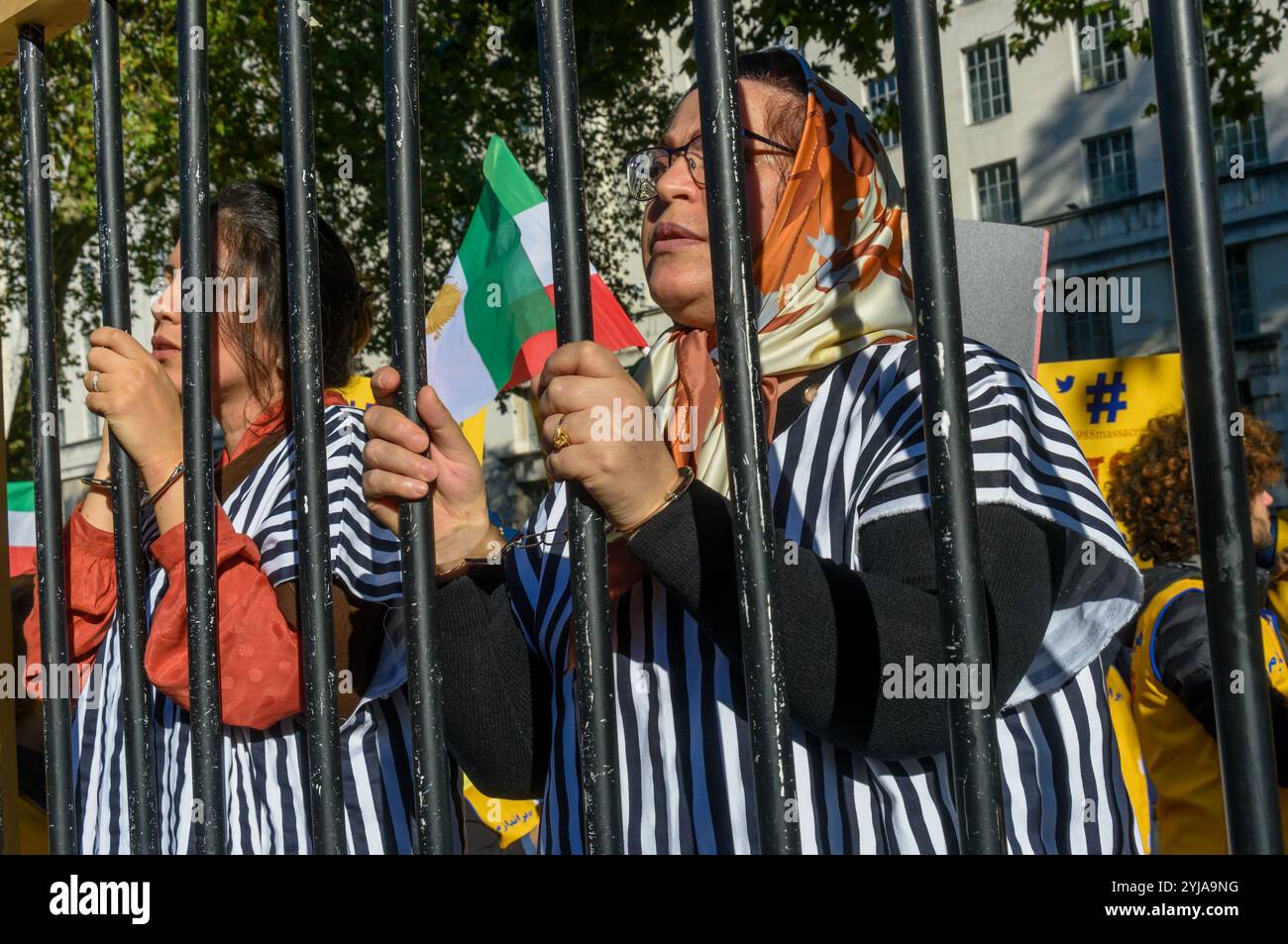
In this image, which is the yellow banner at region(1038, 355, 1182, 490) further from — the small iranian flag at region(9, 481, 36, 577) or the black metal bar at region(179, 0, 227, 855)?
the black metal bar at region(179, 0, 227, 855)

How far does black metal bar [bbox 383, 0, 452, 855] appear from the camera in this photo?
3.90 ft

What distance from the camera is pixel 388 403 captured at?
135cm

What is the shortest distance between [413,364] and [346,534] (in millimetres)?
799

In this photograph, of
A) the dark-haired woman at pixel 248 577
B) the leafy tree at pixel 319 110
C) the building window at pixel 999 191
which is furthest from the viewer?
the building window at pixel 999 191

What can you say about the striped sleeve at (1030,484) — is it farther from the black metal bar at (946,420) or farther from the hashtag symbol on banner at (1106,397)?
the hashtag symbol on banner at (1106,397)

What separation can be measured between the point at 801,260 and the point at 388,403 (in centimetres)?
66

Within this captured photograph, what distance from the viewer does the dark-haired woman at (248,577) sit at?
1888 millimetres

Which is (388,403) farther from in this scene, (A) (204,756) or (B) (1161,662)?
(B) (1161,662)

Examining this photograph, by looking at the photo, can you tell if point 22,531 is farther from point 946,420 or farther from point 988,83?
point 988,83

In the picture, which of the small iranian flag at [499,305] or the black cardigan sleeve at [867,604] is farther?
the small iranian flag at [499,305]

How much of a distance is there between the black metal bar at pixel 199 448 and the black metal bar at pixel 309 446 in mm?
131

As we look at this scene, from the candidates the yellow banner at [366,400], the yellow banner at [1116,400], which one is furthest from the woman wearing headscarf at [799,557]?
the yellow banner at [1116,400]

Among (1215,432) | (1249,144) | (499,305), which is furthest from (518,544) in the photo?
(1249,144)

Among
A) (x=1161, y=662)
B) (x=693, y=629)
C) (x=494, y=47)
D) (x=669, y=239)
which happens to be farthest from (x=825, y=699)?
(x=494, y=47)
